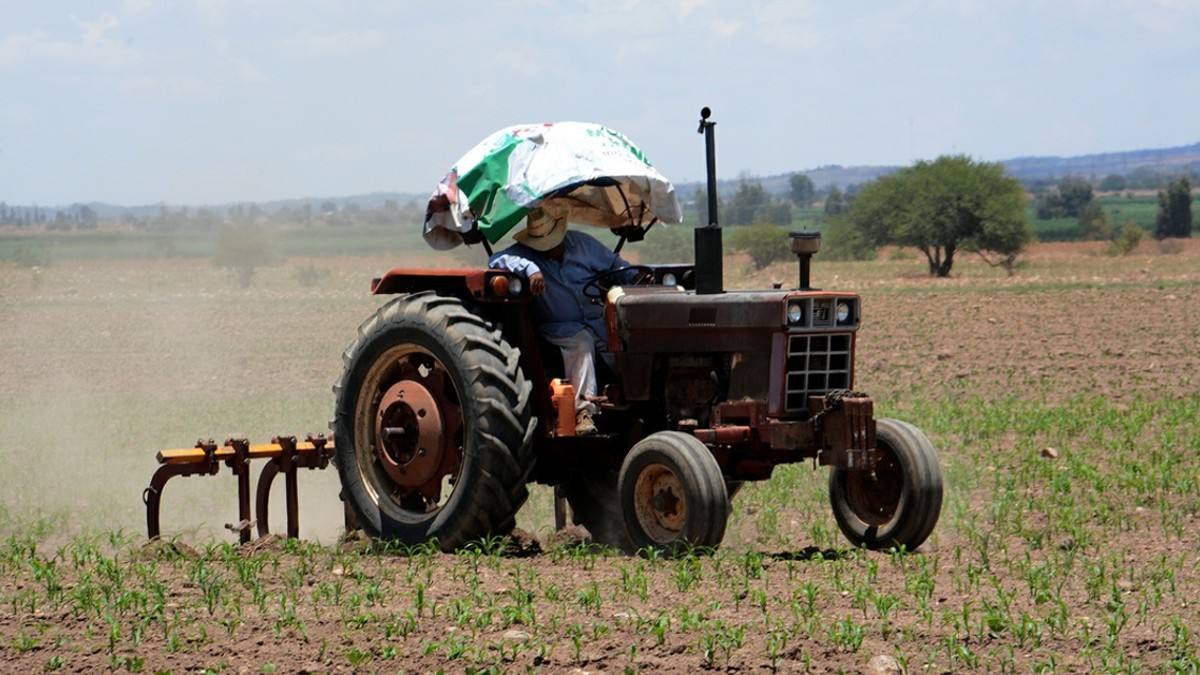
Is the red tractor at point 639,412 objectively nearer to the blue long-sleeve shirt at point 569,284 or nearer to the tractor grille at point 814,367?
the tractor grille at point 814,367

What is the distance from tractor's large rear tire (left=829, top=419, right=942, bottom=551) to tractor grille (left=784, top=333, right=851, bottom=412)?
0.34 metres

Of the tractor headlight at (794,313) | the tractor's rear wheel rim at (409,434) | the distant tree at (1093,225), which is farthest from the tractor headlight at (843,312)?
the distant tree at (1093,225)

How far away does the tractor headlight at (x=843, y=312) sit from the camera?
8305 millimetres

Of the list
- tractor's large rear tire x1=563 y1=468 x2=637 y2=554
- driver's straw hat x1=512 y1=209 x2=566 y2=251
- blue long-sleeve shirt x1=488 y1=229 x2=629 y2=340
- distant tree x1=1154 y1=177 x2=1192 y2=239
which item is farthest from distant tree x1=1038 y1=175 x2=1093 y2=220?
driver's straw hat x1=512 y1=209 x2=566 y2=251

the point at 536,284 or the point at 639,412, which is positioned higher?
the point at 536,284

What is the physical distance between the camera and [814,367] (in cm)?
830

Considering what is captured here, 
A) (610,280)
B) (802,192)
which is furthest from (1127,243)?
(802,192)

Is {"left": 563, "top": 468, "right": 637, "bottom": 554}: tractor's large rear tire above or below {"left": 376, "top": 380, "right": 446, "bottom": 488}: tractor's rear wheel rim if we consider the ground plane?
A: below

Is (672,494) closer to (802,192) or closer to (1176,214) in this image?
(1176,214)

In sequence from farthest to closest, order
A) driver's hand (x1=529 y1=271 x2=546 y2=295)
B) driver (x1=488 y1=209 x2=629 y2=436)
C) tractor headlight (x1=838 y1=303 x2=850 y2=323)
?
driver (x1=488 y1=209 x2=629 y2=436)
driver's hand (x1=529 y1=271 x2=546 y2=295)
tractor headlight (x1=838 y1=303 x2=850 y2=323)

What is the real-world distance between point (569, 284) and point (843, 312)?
1619mm

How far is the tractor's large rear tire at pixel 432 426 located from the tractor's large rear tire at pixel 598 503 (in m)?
0.92

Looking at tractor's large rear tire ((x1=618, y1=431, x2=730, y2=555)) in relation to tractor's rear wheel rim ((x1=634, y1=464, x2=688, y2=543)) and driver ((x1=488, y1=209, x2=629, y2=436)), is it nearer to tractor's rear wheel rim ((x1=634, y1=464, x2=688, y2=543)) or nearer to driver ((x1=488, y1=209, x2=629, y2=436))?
tractor's rear wheel rim ((x1=634, y1=464, x2=688, y2=543))

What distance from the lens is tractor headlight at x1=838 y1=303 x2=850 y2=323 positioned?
8305 mm
